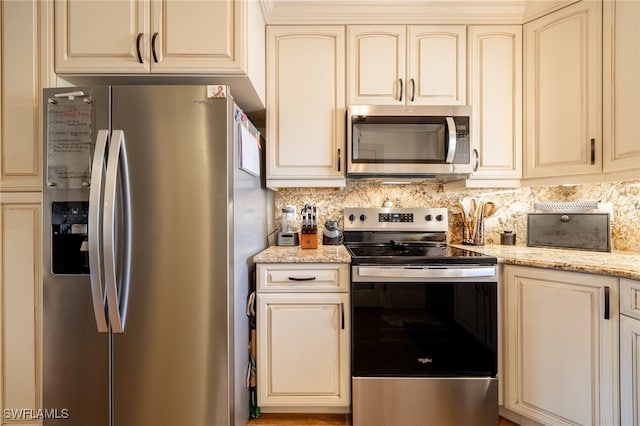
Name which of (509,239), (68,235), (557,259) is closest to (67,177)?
(68,235)

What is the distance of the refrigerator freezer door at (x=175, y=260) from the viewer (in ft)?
3.90

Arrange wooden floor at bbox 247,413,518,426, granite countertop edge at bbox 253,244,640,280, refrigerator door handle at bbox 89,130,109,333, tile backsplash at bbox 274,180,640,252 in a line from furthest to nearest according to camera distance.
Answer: tile backsplash at bbox 274,180,640,252
wooden floor at bbox 247,413,518,426
granite countertop edge at bbox 253,244,640,280
refrigerator door handle at bbox 89,130,109,333

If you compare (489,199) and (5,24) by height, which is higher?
(5,24)

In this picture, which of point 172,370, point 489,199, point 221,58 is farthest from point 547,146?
point 172,370

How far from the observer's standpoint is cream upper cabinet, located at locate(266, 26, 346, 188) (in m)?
1.81

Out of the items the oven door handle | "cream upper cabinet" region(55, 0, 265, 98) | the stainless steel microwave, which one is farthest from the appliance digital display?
"cream upper cabinet" region(55, 0, 265, 98)

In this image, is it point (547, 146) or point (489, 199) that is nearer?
point (547, 146)

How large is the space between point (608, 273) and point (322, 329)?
1305 mm

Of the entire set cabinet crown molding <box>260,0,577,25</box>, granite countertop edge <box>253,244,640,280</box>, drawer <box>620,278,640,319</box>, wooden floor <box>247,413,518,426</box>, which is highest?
cabinet crown molding <box>260,0,577,25</box>

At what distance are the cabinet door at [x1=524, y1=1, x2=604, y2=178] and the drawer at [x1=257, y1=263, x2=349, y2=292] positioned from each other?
1.38 metres

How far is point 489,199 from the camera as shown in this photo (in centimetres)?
213

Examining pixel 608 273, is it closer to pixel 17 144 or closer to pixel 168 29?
pixel 168 29

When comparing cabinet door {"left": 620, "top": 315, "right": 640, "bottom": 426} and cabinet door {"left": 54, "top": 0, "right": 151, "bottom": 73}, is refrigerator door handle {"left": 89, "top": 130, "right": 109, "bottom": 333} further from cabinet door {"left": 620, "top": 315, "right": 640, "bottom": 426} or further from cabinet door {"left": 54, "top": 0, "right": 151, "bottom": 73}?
cabinet door {"left": 620, "top": 315, "right": 640, "bottom": 426}

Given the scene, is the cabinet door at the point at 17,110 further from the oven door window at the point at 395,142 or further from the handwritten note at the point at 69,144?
the oven door window at the point at 395,142
